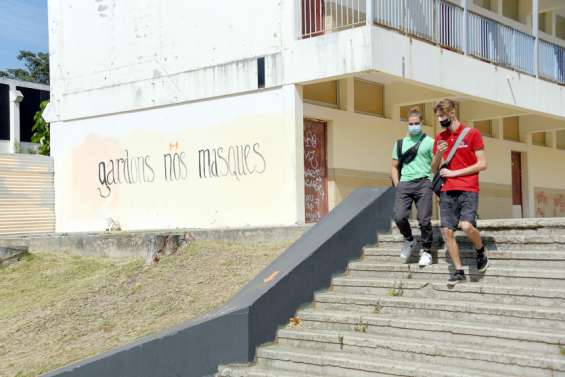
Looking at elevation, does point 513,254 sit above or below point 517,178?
below

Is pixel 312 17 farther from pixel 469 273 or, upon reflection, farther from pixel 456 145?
pixel 469 273

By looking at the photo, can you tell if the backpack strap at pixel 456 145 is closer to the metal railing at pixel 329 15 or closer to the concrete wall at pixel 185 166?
the concrete wall at pixel 185 166

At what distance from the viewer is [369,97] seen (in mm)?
15531

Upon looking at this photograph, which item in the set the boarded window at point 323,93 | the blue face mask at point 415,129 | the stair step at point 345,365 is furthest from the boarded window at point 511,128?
the stair step at point 345,365

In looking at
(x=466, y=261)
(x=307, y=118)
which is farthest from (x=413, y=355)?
(x=307, y=118)

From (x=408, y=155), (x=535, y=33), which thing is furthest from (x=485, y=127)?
(x=408, y=155)

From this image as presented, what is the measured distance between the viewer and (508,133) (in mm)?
20484

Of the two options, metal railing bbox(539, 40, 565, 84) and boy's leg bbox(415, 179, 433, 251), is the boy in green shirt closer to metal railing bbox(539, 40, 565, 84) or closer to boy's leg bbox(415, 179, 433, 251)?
boy's leg bbox(415, 179, 433, 251)

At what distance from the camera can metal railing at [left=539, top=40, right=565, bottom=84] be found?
1761cm

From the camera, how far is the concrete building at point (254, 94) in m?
13.2

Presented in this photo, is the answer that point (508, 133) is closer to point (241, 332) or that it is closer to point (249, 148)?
point (249, 148)

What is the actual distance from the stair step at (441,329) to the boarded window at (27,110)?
23.4m

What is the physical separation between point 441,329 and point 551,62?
44.9 feet

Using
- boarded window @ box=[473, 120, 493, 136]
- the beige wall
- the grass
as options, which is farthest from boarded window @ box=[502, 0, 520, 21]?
the grass
